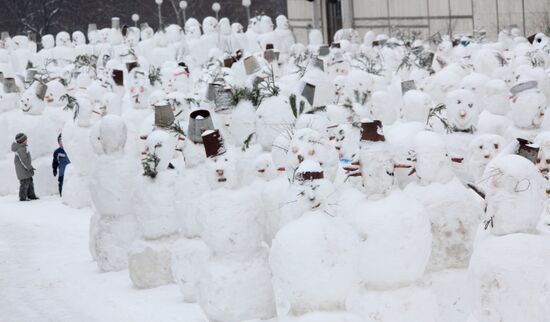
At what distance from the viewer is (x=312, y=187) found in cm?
809

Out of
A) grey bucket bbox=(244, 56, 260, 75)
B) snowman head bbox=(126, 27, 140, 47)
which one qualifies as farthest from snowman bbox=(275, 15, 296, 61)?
grey bucket bbox=(244, 56, 260, 75)

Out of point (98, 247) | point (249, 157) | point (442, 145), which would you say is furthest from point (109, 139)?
point (442, 145)

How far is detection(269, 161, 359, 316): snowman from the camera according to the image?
305 inches

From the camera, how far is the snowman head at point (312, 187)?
8055mm

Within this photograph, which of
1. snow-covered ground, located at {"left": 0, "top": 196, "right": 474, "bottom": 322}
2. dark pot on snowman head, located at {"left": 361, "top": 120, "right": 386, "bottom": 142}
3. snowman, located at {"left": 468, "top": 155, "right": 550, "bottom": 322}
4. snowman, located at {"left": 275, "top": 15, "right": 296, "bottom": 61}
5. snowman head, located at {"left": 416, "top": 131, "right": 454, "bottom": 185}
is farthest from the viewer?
snowman, located at {"left": 275, "top": 15, "right": 296, "bottom": 61}

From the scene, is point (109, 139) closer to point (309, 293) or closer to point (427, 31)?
point (309, 293)

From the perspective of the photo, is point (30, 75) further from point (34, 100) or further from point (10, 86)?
point (34, 100)

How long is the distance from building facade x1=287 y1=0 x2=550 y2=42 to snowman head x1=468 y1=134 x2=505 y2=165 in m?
12.2

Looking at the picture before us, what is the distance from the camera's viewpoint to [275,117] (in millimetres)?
11023

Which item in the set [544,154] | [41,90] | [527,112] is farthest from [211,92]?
[41,90]

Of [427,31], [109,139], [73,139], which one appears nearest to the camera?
[109,139]

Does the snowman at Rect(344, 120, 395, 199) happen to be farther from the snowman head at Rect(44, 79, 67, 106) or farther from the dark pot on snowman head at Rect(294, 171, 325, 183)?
the snowman head at Rect(44, 79, 67, 106)

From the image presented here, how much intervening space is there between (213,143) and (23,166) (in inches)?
332

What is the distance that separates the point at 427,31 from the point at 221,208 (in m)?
17.8
